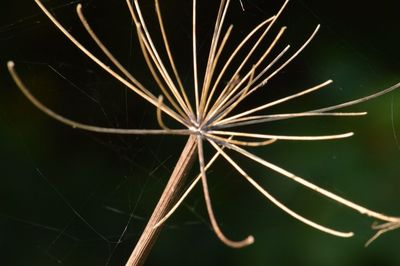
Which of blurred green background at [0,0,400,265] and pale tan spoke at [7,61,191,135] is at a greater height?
blurred green background at [0,0,400,265]

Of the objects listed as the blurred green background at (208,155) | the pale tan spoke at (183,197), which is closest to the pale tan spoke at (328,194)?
the pale tan spoke at (183,197)

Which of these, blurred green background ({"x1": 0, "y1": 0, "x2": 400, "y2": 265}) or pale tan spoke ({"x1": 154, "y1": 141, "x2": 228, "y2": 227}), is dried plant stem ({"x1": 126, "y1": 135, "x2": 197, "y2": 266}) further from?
blurred green background ({"x1": 0, "y1": 0, "x2": 400, "y2": 265})

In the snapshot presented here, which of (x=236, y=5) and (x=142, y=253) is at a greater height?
(x=236, y=5)

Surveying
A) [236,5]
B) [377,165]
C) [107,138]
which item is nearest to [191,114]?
[236,5]

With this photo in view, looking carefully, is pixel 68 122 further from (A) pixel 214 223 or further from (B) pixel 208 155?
(B) pixel 208 155

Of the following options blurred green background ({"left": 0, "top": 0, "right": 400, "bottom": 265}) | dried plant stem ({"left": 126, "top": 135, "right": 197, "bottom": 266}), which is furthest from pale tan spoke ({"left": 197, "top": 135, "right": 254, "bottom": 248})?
blurred green background ({"left": 0, "top": 0, "right": 400, "bottom": 265})

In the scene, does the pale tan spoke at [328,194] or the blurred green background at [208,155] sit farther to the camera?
the blurred green background at [208,155]

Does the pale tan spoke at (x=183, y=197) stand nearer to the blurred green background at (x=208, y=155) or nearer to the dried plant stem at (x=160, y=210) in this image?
the dried plant stem at (x=160, y=210)

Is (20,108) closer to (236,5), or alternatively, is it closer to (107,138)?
(107,138)
